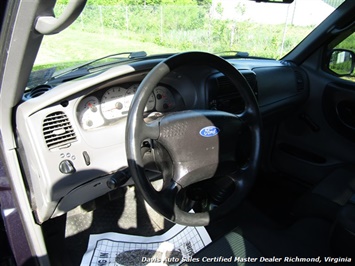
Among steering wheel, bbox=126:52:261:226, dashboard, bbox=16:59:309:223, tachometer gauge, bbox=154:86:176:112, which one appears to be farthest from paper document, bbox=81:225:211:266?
tachometer gauge, bbox=154:86:176:112

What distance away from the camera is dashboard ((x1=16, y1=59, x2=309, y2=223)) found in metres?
1.17

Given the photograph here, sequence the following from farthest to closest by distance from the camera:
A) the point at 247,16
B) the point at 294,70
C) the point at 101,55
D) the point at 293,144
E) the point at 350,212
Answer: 1. the point at 247,16
2. the point at 293,144
3. the point at 294,70
4. the point at 101,55
5. the point at 350,212

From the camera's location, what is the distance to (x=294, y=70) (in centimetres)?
222

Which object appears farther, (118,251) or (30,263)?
(118,251)

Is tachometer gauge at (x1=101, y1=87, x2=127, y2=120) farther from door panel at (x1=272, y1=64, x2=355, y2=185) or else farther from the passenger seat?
door panel at (x1=272, y1=64, x2=355, y2=185)

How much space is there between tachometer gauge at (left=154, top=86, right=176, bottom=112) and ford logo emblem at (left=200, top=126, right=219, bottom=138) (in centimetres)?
50

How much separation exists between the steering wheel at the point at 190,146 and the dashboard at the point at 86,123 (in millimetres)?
277

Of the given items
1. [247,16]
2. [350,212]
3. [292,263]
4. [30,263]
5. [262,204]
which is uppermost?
[247,16]

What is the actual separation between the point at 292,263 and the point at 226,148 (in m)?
0.56

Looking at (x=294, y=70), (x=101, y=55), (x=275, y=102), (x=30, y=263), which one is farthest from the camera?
(x=294, y=70)

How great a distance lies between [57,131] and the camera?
1218 millimetres

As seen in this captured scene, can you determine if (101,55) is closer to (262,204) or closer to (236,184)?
(236,184)

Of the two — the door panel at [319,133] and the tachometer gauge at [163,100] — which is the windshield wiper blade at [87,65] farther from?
the door panel at [319,133]

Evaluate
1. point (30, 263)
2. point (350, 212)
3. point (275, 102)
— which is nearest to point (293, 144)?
point (275, 102)
